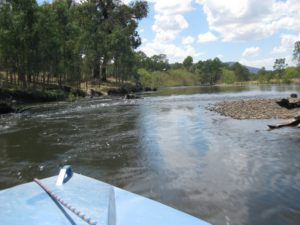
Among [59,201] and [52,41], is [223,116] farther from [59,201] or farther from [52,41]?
[52,41]

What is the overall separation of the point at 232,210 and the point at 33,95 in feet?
122

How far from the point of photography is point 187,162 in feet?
35.4

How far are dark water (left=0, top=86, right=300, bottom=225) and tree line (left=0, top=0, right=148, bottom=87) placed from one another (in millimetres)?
26190

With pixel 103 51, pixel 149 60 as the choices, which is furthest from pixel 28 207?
pixel 149 60

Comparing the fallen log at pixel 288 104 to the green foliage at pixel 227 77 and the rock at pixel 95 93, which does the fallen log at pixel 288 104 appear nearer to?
the rock at pixel 95 93

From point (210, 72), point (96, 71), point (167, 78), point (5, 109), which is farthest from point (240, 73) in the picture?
point (5, 109)

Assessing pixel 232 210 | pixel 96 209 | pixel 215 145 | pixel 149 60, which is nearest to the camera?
pixel 96 209

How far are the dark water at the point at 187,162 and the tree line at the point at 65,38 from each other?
26.2 m

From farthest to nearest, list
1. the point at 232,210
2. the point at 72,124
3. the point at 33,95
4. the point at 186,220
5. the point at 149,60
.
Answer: the point at 149,60
the point at 33,95
the point at 72,124
the point at 232,210
the point at 186,220

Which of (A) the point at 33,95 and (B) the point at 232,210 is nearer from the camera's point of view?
(B) the point at 232,210

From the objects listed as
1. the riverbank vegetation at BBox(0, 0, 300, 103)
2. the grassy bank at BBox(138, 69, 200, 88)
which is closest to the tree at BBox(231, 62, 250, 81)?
the grassy bank at BBox(138, 69, 200, 88)

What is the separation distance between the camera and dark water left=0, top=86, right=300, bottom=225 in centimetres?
738

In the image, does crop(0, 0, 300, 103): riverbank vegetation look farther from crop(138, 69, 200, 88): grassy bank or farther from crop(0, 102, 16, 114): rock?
crop(138, 69, 200, 88): grassy bank

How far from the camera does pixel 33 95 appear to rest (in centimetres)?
4088
